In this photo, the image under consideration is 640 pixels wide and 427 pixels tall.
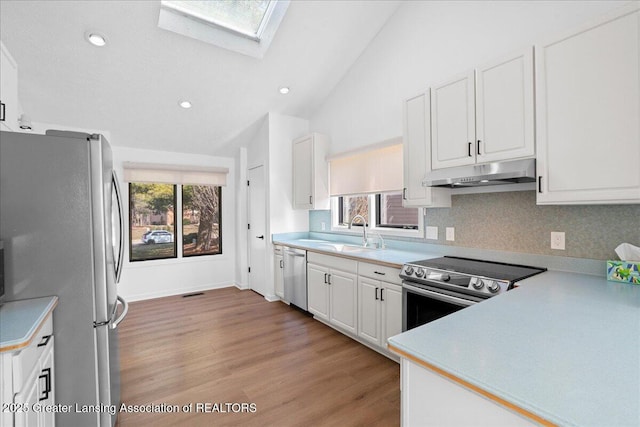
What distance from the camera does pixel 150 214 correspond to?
15.3 ft

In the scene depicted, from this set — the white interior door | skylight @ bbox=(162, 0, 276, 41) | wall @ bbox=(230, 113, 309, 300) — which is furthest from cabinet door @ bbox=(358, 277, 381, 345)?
skylight @ bbox=(162, 0, 276, 41)

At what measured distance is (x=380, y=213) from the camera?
365 cm

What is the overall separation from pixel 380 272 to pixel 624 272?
1536mm

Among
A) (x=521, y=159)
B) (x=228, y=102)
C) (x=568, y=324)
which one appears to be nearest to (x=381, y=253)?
(x=521, y=159)

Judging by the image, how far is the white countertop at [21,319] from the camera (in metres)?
1.08

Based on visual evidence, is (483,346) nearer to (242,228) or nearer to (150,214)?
(242,228)

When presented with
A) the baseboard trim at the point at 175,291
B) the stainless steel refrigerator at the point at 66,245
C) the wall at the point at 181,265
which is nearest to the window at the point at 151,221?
the wall at the point at 181,265

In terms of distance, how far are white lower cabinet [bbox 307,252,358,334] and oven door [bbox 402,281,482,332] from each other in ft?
2.19

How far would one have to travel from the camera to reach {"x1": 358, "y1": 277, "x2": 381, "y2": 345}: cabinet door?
8.77 ft

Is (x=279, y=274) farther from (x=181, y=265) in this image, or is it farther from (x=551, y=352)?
(x=551, y=352)

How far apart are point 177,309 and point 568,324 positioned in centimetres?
422

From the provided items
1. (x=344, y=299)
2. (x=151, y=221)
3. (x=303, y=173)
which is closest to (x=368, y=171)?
(x=303, y=173)

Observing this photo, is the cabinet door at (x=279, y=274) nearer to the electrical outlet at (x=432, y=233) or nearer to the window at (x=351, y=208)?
the window at (x=351, y=208)

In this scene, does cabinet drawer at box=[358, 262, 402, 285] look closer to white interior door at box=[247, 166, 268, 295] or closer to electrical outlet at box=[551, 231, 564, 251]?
Result: electrical outlet at box=[551, 231, 564, 251]
